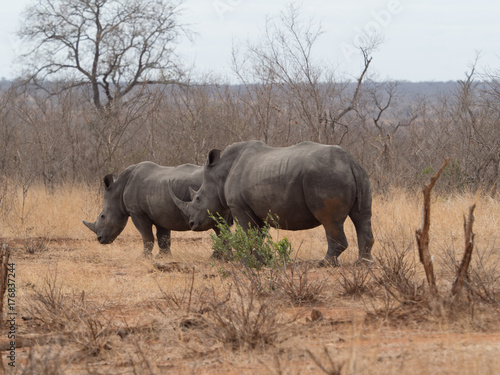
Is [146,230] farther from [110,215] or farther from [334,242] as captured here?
[334,242]

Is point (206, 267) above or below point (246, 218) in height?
below

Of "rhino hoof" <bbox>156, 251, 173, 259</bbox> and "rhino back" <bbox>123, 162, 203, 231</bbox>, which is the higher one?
"rhino back" <bbox>123, 162, 203, 231</bbox>

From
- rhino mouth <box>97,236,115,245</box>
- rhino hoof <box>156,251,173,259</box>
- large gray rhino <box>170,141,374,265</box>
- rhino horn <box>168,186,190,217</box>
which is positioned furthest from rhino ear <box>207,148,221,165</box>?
rhino mouth <box>97,236,115,245</box>

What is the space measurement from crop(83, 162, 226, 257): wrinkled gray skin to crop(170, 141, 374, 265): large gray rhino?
105 cm

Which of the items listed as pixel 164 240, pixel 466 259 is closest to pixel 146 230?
pixel 164 240

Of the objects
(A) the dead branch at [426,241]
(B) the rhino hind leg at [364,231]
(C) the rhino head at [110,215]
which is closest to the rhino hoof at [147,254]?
(C) the rhino head at [110,215]

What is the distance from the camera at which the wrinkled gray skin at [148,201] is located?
10.0 metres

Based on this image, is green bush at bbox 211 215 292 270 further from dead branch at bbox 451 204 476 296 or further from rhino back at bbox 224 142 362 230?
dead branch at bbox 451 204 476 296

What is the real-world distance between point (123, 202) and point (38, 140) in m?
8.66

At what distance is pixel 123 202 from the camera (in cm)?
1062

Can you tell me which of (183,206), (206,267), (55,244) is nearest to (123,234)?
(55,244)

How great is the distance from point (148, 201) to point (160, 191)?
26 cm

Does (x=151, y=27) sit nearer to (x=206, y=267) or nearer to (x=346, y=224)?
(x=346, y=224)

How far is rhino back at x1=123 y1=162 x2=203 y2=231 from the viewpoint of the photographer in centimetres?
A: 1001
